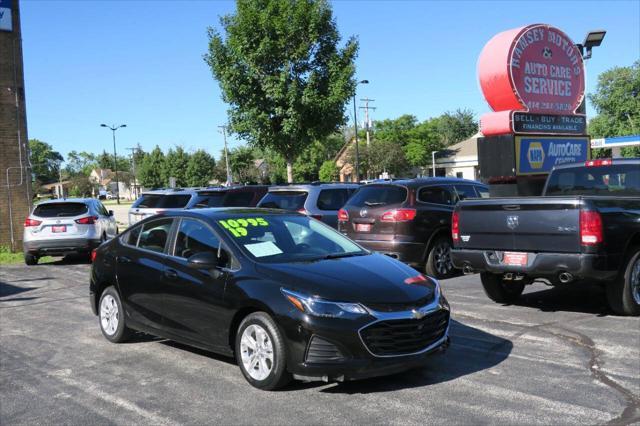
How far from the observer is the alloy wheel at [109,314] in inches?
271

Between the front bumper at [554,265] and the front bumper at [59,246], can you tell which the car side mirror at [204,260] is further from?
the front bumper at [59,246]

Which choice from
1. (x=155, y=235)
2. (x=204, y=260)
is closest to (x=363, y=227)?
(x=155, y=235)

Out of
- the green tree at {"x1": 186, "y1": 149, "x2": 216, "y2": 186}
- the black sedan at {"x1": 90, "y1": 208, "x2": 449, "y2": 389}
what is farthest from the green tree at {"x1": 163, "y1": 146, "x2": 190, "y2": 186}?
the black sedan at {"x1": 90, "y1": 208, "x2": 449, "y2": 389}

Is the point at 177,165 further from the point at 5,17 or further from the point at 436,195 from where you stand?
the point at 436,195

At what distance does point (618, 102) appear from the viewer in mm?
76062

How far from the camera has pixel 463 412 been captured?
443 cm

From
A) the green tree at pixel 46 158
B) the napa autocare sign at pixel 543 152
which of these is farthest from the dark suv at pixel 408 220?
the green tree at pixel 46 158

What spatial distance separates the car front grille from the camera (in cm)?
474

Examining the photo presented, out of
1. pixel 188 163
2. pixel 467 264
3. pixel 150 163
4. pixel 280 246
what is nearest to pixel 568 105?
pixel 467 264

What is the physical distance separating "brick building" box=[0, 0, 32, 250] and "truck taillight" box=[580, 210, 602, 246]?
16.7m

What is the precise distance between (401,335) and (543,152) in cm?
759

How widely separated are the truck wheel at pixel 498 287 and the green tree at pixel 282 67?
686 inches

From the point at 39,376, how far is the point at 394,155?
64.2 m

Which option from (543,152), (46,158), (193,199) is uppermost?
(46,158)
